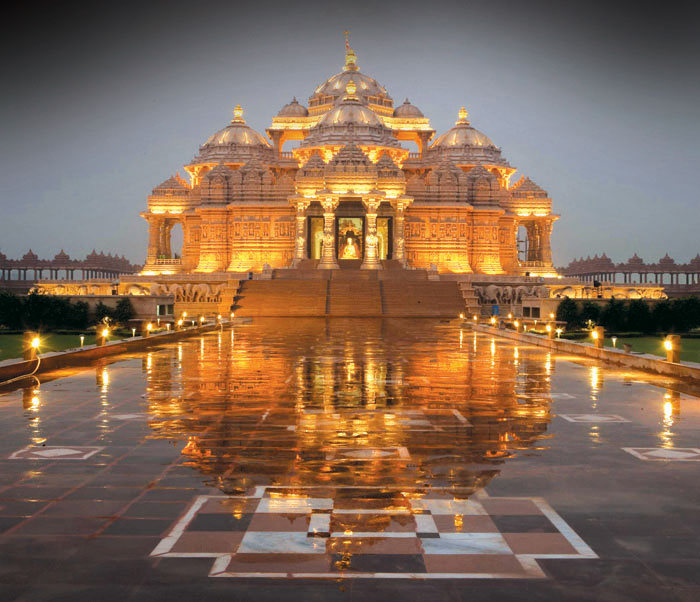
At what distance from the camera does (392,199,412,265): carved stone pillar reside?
6362 centimetres

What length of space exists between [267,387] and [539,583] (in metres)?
10.3

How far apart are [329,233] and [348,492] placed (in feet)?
180

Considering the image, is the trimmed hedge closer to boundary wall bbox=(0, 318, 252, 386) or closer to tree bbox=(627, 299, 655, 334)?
tree bbox=(627, 299, 655, 334)

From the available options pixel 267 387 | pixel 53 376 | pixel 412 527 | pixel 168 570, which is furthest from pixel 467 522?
pixel 53 376

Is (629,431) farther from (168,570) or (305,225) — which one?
(305,225)

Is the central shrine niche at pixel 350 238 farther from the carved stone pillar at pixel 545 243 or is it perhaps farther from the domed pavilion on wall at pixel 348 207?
the carved stone pillar at pixel 545 243

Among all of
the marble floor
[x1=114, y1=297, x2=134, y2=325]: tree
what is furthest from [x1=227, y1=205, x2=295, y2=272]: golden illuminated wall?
the marble floor

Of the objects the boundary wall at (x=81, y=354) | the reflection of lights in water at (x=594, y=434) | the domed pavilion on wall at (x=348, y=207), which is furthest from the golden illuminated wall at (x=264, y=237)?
the reflection of lights in water at (x=594, y=434)

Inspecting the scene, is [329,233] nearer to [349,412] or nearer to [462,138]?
[462,138]

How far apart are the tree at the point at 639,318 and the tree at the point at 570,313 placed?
3.03 metres

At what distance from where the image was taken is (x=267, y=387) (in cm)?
1512

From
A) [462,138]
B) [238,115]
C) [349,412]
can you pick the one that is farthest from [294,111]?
[349,412]

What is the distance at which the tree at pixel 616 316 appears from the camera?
35969 millimetres

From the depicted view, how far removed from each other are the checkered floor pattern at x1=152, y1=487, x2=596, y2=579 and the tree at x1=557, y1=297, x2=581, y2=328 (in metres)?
32.9
